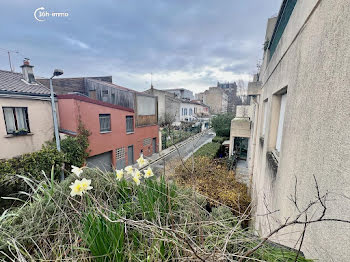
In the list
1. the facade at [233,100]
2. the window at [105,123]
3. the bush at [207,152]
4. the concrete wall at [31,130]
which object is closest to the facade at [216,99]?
the facade at [233,100]

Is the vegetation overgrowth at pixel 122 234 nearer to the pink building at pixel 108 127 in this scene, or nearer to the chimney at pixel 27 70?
the pink building at pixel 108 127

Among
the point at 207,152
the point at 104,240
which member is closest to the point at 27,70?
the point at 104,240

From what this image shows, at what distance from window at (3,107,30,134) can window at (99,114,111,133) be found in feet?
13.9

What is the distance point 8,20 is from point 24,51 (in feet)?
9.72

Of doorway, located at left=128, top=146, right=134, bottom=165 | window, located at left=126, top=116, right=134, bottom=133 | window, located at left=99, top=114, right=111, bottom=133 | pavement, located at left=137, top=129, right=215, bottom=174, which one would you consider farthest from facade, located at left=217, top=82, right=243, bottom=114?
window, located at left=99, top=114, right=111, bottom=133

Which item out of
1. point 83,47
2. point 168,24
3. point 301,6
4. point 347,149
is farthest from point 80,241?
point 83,47

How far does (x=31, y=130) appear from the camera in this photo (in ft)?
30.2

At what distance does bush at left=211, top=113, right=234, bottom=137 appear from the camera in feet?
67.7

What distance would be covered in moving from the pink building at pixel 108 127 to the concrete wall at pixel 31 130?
1.04 m

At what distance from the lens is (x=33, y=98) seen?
9.09 metres

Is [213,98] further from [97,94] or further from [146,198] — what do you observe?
[146,198]

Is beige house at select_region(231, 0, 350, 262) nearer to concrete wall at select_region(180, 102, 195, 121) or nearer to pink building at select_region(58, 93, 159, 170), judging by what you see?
pink building at select_region(58, 93, 159, 170)

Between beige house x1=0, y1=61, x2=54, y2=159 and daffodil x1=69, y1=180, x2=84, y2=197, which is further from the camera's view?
beige house x1=0, y1=61, x2=54, y2=159

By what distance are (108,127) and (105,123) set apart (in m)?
0.45
